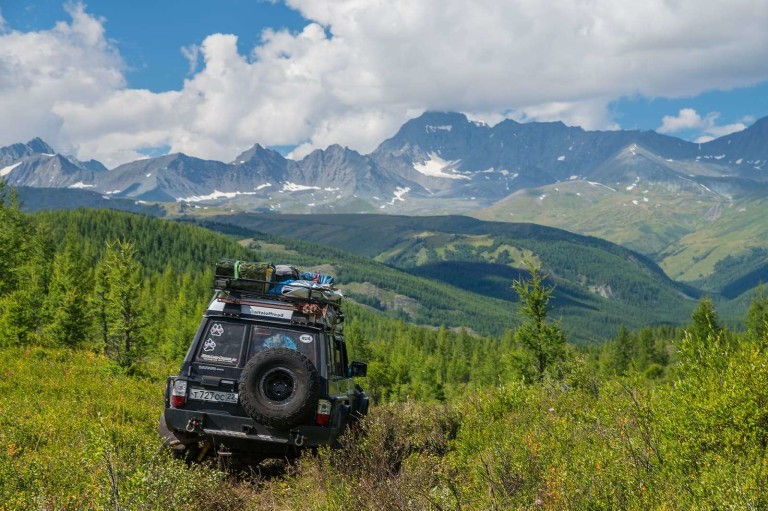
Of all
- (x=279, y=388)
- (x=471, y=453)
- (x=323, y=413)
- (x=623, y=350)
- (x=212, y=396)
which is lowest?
(x=623, y=350)

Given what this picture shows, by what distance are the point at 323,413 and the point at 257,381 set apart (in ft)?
4.19

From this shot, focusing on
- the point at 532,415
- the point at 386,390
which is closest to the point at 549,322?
the point at 532,415

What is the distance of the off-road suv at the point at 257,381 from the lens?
977cm

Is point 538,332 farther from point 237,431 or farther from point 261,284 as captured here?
point 237,431

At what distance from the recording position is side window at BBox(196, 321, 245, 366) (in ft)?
34.4

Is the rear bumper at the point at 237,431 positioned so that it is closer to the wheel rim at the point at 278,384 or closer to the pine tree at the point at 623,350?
the wheel rim at the point at 278,384

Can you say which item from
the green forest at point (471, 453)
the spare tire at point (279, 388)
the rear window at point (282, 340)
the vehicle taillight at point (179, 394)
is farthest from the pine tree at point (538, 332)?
the vehicle taillight at point (179, 394)

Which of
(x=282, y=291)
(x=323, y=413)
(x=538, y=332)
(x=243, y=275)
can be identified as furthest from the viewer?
(x=538, y=332)

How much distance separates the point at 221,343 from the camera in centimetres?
1068

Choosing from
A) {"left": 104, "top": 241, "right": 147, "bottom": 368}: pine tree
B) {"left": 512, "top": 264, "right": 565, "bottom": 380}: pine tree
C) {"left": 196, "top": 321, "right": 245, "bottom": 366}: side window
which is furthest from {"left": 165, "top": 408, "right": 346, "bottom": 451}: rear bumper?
{"left": 104, "top": 241, "right": 147, "bottom": 368}: pine tree

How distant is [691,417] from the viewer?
7898 mm

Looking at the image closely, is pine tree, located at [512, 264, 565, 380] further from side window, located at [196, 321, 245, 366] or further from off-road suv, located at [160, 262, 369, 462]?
side window, located at [196, 321, 245, 366]

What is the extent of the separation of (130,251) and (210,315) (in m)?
24.8

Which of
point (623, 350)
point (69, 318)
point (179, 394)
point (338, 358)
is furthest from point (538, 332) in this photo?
point (623, 350)
